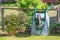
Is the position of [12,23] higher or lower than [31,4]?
lower

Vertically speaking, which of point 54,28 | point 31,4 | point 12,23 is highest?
point 31,4

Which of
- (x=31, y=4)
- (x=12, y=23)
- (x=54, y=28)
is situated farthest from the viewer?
(x=31, y=4)

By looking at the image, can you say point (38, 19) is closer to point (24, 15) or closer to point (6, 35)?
point (24, 15)

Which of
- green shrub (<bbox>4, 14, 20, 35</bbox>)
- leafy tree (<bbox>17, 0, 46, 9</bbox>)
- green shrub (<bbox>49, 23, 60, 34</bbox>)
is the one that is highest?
leafy tree (<bbox>17, 0, 46, 9</bbox>)

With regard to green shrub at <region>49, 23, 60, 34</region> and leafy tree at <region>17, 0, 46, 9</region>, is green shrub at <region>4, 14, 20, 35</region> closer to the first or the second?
green shrub at <region>49, 23, 60, 34</region>

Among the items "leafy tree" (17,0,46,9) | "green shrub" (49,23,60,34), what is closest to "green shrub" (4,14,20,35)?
"green shrub" (49,23,60,34)

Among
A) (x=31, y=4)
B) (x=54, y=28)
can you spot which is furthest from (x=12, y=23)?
(x=31, y=4)

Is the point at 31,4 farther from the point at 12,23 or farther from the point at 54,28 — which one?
the point at 12,23

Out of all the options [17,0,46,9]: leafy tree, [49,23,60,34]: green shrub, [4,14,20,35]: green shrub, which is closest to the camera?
[4,14,20,35]: green shrub

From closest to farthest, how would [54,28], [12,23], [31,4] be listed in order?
[12,23], [54,28], [31,4]

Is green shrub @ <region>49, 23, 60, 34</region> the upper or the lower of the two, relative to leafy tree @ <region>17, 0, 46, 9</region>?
lower

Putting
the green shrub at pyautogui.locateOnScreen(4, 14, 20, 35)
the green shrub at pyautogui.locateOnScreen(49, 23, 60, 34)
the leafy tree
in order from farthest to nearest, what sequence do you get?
the leafy tree < the green shrub at pyautogui.locateOnScreen(49, 23, 60, 34) < the green shrub at pyautogui.locateOnScreen(4, 14, 20, 35)

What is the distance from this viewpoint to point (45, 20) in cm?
962

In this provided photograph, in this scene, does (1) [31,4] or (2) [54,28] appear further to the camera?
(1) [31,4]
